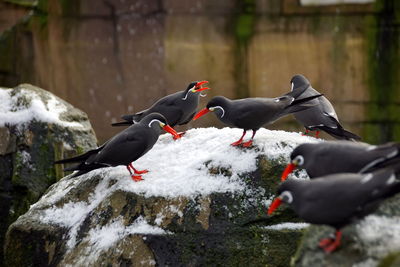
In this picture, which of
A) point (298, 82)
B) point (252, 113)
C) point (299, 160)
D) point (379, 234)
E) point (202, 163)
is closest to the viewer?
point (379, 234)

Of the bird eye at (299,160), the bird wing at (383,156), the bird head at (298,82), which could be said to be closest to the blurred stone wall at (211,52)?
the bird head at (298,82)

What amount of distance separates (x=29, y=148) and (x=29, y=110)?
380mm

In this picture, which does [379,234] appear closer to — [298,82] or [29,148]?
[298,82]

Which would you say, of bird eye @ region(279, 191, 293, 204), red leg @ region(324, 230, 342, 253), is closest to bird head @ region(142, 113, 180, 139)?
bird eye @ region(279, 191, 293, 204)

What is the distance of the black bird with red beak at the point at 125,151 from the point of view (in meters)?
4.78

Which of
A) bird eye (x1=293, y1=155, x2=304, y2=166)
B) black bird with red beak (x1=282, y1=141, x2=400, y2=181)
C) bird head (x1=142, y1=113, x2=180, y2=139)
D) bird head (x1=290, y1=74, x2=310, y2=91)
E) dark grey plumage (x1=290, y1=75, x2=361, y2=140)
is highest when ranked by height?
black bird with red beak (x1=282, y1=141, x2=400, y2=181)

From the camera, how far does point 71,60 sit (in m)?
9.51

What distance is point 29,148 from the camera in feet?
21.3

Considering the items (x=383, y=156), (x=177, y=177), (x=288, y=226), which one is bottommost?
(x=288, y=226)

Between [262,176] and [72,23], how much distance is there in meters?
5.53

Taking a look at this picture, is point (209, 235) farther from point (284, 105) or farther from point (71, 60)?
point (71, 60)

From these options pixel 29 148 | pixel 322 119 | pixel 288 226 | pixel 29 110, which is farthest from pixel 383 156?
pixel 29 110

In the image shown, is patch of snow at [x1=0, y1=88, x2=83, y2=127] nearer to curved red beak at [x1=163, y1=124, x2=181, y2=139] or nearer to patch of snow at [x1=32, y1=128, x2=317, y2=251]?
patch of snow at [x1=32, y1=128, x2=317, y2=251]

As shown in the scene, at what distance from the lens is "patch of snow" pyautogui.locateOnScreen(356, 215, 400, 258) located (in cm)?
306
